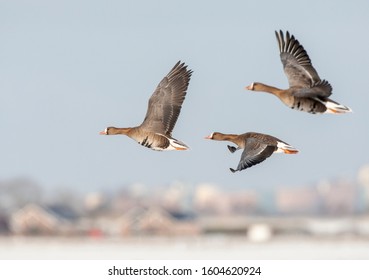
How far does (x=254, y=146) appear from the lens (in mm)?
17844

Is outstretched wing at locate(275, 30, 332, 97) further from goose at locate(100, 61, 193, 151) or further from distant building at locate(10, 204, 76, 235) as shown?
distant building at locate(10, 204, 76, 235)

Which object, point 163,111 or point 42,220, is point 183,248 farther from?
point 163,111

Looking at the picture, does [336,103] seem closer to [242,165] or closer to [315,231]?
[242,165]

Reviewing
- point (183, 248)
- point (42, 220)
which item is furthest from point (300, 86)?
point (42, 220)

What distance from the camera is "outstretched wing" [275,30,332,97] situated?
17969mm

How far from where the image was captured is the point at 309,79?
18172mm

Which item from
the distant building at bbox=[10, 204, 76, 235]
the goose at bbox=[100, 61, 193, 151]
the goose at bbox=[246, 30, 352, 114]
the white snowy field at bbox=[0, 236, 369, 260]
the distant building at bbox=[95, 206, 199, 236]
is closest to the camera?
the goose at bbox=[246, 30, 352, 114]

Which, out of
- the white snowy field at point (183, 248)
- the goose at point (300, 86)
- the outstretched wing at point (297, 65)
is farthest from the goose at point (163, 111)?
the white snowy field at point (183, 248)

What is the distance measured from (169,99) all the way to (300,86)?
1970 mm

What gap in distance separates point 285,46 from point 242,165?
266cm

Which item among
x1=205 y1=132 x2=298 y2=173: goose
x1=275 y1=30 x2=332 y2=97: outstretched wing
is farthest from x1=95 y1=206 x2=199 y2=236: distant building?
x1=205 y1=132 x2=298 y2=173: goose

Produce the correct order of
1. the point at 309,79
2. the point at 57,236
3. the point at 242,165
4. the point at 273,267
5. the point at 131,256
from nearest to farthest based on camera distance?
the point at 242,165
the point at 309,79
the point at 273,267
the point at 131,256
the point at 57,236

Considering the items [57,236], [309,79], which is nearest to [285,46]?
[309,79]

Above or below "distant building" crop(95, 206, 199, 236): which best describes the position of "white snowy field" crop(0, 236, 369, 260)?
below
